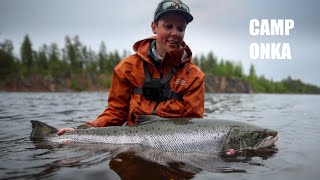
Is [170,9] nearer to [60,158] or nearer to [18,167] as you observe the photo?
[60,158]

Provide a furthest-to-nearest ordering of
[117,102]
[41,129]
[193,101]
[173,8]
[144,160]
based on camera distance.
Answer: [117,102], [193,101], [173,8], [41,129], [144,160]

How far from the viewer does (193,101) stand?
538 centimetres

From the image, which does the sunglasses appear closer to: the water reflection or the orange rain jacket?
the orange rain jacket

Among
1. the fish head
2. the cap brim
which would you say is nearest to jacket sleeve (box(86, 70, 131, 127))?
the cap brim

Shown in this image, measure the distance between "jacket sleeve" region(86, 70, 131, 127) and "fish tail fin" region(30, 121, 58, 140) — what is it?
0.83 meters

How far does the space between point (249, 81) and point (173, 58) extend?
12643 centimetres

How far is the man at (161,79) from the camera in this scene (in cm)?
524

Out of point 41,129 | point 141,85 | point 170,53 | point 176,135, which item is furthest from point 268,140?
point 41,129

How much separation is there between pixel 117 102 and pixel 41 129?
1323mm

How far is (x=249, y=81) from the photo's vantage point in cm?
12688

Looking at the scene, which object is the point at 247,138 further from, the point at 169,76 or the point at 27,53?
the point at 27,53

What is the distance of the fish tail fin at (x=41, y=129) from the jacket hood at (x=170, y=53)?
1.83 meters

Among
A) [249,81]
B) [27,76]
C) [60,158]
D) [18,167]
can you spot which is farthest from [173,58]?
[249,81]

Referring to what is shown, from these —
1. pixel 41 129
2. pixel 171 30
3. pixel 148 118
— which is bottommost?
pixel 41 129
